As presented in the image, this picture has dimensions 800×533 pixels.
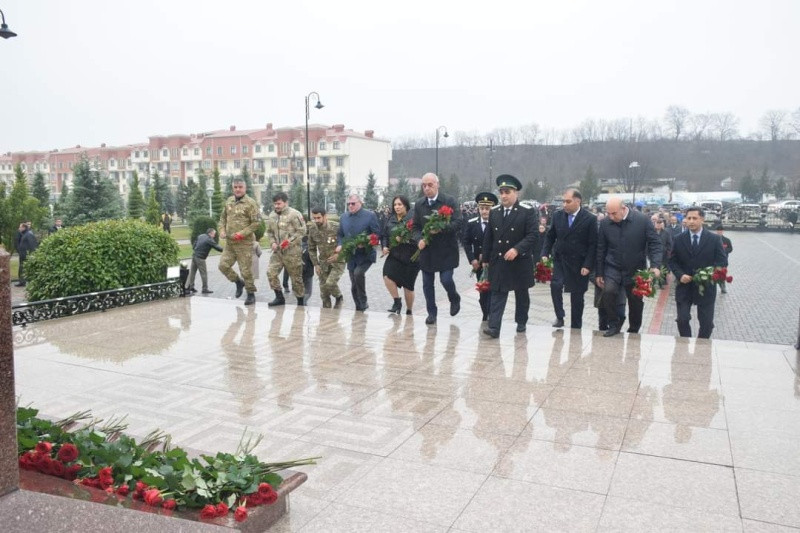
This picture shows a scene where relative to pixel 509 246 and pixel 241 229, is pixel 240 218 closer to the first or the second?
pixel 241 229

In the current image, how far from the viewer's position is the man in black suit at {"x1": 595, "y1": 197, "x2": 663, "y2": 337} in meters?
7.72

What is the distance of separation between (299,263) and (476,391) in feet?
17.4

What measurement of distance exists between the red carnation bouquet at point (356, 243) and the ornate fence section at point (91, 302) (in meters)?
3.13

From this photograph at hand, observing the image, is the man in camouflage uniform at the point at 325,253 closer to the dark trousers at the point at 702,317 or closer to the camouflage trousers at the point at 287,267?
the camouflage trousers at the point at 287,267

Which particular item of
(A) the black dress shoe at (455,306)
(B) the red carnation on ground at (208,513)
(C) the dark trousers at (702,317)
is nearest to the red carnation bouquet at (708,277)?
(C) the dark trousers at (702,317)

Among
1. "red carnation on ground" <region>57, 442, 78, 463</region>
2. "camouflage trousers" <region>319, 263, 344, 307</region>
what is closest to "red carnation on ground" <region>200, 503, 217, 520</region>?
"red carnation on ground" <region>57, 442, 78, 463</region>

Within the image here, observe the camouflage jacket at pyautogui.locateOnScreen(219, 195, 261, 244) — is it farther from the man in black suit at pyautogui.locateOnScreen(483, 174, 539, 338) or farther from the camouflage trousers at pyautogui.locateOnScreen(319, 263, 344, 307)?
the man in black suit at pyautogui.locateOnScreen(483, 174, 539, 338)

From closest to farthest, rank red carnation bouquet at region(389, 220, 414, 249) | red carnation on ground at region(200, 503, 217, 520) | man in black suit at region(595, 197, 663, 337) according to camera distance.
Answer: red carnation on ground at region(200, 503, 217, 520) → man in black suit at region(595, 197, 663, 337) → red carnation bouquet at region(389, 220, 414, 249)

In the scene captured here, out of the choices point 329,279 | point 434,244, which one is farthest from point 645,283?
point 329,279

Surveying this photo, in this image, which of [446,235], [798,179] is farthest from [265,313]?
[798,179]

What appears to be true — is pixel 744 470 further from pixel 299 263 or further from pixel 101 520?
pixel 299 263

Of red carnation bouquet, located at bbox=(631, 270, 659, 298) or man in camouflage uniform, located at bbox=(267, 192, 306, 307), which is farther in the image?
man in camouflage uniform, located at bbox=(267, 192, 306, 307)

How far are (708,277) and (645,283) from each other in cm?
77

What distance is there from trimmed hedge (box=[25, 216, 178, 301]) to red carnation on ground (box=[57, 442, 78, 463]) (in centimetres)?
716
